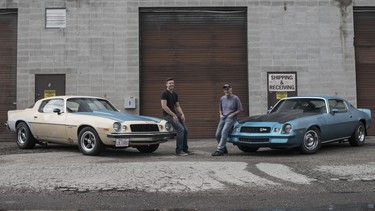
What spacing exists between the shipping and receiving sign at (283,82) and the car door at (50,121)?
26.7 ft

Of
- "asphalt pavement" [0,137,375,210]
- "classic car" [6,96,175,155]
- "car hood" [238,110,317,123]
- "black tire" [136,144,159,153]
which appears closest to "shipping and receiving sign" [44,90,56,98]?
"classic car" [6,96,175,155]

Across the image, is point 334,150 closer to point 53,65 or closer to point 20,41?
point 53,65

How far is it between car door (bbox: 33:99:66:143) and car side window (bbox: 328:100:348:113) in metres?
6.54

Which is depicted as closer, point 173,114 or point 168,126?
point 173,114

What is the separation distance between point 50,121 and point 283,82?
8764 mm

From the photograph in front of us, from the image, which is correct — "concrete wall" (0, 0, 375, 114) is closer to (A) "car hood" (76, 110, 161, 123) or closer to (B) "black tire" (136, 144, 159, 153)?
(B) "black tire" (136, 144, 159, 153)

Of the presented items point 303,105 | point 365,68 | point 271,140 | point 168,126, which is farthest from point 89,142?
point 365,68

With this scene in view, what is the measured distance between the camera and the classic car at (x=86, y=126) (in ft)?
30.7

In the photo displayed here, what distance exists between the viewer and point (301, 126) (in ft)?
31.1

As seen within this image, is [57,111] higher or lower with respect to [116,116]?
higher

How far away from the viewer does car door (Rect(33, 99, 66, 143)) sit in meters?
10.3

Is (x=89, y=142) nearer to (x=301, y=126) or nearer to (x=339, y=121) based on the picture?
(x=301, y=126)

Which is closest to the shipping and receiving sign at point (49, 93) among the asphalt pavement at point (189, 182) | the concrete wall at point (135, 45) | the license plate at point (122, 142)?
the concrete wall at point (135, 45)

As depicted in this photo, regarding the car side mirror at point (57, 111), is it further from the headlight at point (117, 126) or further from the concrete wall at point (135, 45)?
the concrete wall at point (135, 45)
